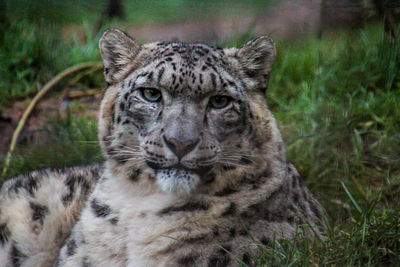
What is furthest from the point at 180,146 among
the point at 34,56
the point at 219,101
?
the point at 34,56

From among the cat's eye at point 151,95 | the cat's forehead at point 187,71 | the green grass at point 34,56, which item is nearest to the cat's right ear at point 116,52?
the cat's forehead at point 187,71

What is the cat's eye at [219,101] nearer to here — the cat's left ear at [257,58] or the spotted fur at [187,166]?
the spotted fur at [187,166]

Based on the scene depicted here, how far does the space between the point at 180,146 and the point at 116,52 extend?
1141 millimetres

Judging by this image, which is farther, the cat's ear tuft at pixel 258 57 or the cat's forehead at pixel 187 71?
the cat's ear tuft at pixel 258 57

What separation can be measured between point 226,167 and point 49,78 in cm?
450

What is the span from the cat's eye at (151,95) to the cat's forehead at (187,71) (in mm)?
40

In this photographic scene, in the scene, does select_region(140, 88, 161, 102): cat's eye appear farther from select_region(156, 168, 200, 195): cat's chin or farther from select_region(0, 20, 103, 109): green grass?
select_region(0, 20, 103, 109): green grass

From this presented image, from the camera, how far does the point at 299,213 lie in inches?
163

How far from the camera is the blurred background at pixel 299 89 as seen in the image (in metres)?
4.02

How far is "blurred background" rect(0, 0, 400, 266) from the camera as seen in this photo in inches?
158

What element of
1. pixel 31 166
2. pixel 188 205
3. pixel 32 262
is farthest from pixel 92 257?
pixel 31 166

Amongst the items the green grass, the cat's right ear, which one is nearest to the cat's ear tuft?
the cat's right ear

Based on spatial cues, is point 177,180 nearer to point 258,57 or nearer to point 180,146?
point 180,146

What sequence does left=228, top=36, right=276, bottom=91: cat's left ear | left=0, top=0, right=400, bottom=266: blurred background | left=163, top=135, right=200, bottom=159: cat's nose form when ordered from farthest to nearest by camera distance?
left=228, top=36, right=276, bottom=91: cat's left ear
left=0, top=0, right=400, bottom=266: blurred background
left=163, top=135, right=200, bottom=159: cat's nose
